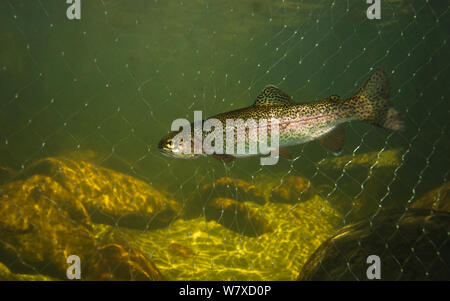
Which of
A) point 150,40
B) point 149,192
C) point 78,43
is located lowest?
point 149,192

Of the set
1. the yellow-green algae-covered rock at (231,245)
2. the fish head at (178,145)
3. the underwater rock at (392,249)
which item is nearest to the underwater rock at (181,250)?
the yellow-green algae-covered rock at (231,245)

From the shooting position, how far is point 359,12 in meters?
19.8

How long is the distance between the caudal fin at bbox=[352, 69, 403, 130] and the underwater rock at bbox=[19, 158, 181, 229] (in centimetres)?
506

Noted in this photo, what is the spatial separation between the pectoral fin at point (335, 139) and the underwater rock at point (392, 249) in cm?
127

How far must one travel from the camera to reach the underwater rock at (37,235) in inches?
173

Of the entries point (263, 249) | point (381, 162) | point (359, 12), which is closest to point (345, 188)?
point (381, 162)

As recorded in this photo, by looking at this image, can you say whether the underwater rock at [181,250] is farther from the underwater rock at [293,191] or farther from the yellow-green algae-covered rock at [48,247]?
the underwater rock at [293,191]

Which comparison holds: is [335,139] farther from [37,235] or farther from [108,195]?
[108,195]

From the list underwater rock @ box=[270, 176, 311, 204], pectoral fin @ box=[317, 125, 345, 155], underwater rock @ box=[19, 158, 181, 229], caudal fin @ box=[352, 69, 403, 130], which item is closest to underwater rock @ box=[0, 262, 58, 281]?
underwater rock @ box=[19, 158, 181, 229]

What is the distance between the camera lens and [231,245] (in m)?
6.34

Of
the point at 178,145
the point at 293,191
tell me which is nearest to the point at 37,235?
the point at 178,145

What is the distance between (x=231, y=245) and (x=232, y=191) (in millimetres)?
2278
